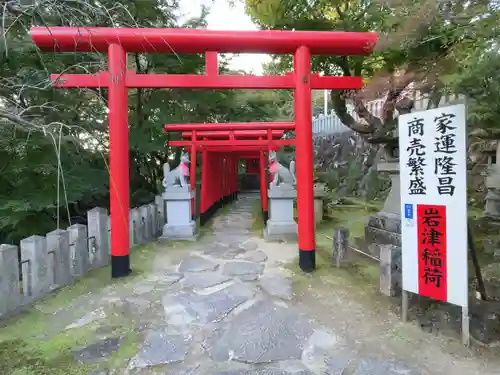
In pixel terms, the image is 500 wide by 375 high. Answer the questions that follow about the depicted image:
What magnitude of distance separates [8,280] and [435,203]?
14.6ft

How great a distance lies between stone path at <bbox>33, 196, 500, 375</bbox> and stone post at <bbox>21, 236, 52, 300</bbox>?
52cm

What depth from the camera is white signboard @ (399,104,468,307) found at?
306 centimetres

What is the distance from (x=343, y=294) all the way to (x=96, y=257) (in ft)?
12.6

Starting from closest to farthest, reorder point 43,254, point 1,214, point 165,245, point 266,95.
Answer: point 43,254 < point 1,214 < point 165,245 < point 266,95

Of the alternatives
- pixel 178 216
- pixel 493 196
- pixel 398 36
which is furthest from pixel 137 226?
pixel 493 196

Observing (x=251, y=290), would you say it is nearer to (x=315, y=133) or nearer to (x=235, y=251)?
(x=235, y=251)

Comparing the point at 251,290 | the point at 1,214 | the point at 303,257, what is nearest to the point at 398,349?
the point at 251,290

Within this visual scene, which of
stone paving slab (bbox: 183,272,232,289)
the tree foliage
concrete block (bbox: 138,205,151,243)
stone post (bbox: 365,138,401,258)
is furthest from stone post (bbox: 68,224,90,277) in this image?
stone post (bbox: 365,138,401,258)

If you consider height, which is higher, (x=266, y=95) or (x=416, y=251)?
(x=266, y=95)

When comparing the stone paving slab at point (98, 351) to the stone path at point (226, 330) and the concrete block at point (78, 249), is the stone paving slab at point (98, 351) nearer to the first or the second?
the stone path at point (226, 330)

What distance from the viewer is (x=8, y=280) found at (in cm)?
371

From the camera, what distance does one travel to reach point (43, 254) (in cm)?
429

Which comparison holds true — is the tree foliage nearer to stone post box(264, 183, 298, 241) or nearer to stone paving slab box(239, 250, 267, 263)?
stone post box(264, 183, 298, 241)

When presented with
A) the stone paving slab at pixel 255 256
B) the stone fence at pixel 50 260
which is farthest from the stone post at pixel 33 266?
the stone paving slab at pixel 255 256
